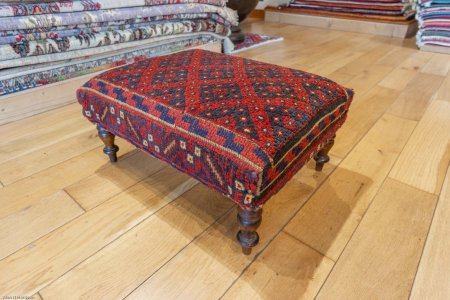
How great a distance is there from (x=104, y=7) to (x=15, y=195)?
0.87 m

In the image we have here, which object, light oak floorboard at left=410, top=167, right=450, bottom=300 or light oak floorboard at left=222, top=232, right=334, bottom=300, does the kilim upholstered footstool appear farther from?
light oak floorboard at left=410, top=167, right=450, bottom=300

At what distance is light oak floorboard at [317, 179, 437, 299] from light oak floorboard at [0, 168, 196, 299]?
468 millimetres

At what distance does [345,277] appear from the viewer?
62 cm

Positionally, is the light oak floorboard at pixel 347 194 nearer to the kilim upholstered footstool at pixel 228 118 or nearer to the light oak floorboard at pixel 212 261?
the light oak floorboard at pixel 212 261

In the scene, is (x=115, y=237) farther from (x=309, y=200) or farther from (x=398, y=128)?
(x=398, y=128)

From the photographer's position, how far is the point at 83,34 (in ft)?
4.11

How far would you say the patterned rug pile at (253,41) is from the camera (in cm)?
212

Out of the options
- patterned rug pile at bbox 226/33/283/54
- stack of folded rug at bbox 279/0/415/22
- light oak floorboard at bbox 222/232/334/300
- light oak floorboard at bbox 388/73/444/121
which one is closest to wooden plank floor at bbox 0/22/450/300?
light oak floorboard at bbox 222/232/334/300

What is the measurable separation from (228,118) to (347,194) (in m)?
0.48

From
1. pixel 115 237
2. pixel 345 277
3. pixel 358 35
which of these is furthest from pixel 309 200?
pixel 358 35

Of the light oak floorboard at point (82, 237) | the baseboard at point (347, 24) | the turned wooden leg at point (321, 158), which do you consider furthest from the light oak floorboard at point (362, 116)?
the baseboard at point (347, 24)

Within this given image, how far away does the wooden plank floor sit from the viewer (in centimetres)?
61

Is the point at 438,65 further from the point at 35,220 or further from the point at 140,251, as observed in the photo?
the point at 35,220

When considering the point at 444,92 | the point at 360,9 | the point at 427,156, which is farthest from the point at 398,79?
the point at 360,9
